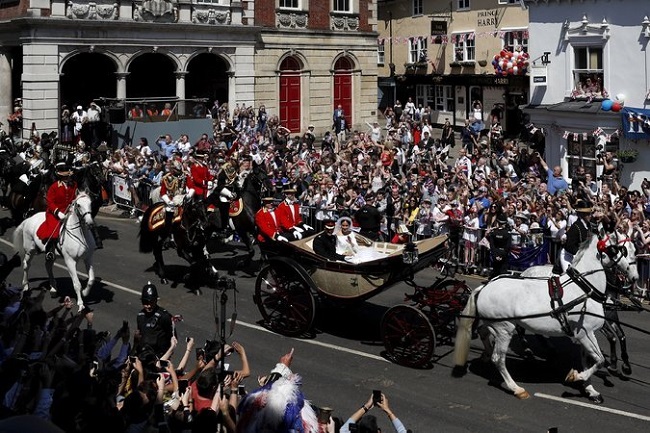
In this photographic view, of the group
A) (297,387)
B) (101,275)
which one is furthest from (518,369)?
(101,275)

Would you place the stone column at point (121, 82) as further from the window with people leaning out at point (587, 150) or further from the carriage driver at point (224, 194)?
the window with people leaning out at point (587, 150)

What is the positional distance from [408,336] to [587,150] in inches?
594

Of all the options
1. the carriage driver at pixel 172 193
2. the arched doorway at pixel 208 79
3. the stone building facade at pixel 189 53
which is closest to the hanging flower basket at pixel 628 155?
the carriage driver at pixel 172 193

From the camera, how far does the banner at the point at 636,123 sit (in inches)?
925

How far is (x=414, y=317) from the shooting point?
12.5 m

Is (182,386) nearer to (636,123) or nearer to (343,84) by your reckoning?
(636,123)

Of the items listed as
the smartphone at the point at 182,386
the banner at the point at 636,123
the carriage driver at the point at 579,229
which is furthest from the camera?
the banner at the point at 636,123

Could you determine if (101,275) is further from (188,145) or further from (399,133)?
(399,133)

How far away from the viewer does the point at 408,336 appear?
12.7 m

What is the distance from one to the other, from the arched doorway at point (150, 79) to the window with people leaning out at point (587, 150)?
71.8ft

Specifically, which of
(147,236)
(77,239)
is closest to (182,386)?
(77,239)

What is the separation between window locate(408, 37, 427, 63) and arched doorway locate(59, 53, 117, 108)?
1726 centimetres

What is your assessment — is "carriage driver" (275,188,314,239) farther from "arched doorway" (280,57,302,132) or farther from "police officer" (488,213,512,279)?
"arched doorway" (280,57,302,132)

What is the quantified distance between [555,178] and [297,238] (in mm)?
9217
